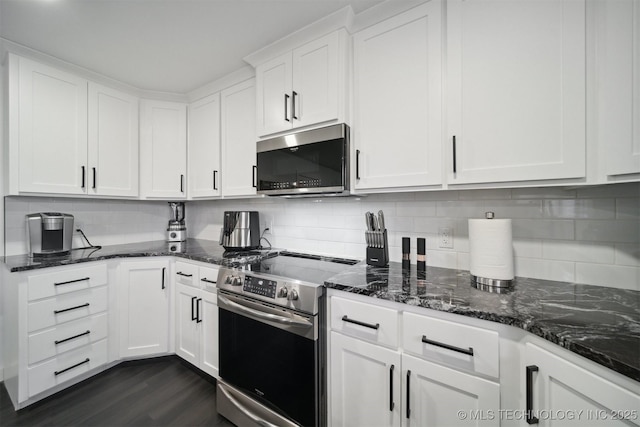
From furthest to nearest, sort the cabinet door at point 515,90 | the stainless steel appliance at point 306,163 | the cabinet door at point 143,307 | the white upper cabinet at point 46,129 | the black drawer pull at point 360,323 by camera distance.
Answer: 1. the cabinet door at point 143,307
2. the white upper cabinet at point 46,129
3. the stainless steel appliance at point 306,163
4. the black drawer pull at point 360,323
5. the cabinet door at point 515,90

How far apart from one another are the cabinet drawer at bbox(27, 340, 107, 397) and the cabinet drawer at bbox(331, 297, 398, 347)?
2.01 meters

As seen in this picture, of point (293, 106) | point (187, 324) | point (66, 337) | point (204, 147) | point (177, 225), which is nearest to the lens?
point (293, 106)

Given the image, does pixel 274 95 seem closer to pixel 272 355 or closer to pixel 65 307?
pixel 272 355

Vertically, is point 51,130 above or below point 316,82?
below

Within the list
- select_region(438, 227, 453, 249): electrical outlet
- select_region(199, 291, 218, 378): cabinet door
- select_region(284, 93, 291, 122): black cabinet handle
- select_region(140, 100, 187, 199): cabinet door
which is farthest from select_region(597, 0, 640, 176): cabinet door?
select_region(140, 100, 187, 199): cabinet door

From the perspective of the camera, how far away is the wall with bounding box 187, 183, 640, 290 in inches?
43.2

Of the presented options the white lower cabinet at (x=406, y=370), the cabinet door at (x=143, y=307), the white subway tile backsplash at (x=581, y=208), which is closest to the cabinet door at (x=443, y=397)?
the white lower cabinet at (x=406, y=370)

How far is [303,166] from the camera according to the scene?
5.23 feet

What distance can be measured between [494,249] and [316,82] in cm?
139

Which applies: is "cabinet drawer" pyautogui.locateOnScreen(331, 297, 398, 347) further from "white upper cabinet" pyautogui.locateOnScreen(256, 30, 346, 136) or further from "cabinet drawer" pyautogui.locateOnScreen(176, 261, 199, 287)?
"cabinet drawer" pyautogui.locateOnScreen(176, 261, 199, 287)

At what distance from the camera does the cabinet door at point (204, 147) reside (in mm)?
2268

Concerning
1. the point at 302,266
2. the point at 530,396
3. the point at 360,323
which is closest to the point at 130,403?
the point at 302,266

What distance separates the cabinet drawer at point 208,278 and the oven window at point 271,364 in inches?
10.5

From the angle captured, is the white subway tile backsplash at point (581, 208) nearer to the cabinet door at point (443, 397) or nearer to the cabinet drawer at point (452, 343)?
the cabinet drawer at point (452, 343)
